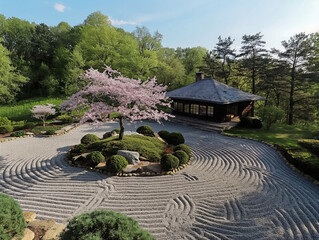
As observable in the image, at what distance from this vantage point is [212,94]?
22.0 meters

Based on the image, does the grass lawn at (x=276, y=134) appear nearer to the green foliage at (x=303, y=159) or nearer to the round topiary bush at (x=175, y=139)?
the green foliage at (x=303, y=159)

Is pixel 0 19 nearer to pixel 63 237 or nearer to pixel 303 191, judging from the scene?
pixel 63 237

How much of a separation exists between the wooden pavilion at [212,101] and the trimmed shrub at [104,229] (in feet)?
59.1

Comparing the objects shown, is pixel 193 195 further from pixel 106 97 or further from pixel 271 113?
pixel 271 113

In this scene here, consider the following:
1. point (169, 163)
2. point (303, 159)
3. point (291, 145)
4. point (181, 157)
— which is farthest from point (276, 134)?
point (169, 163)

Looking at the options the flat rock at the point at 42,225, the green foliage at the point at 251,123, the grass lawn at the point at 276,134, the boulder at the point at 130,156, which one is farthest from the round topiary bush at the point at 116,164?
the green foliage at the point at 251,123

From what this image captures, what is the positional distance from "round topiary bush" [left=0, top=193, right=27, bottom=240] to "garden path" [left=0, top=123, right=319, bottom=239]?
286 centimetres

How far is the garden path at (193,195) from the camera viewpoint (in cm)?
629

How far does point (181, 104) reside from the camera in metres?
25.8

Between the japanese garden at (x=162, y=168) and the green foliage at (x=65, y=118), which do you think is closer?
the japanese garden at (x=162, y=168)

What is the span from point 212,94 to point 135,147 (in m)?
13.7

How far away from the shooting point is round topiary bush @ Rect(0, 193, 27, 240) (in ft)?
12.1

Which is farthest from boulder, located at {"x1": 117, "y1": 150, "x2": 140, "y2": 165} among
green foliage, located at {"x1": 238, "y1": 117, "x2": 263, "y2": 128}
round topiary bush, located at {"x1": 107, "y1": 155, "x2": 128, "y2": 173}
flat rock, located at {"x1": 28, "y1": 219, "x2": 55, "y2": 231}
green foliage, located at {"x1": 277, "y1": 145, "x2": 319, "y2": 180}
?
green foliage, located at {"x1": 238, "y1": 117, "x2": 263, "y2": 128}

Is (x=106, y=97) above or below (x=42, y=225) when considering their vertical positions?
above
